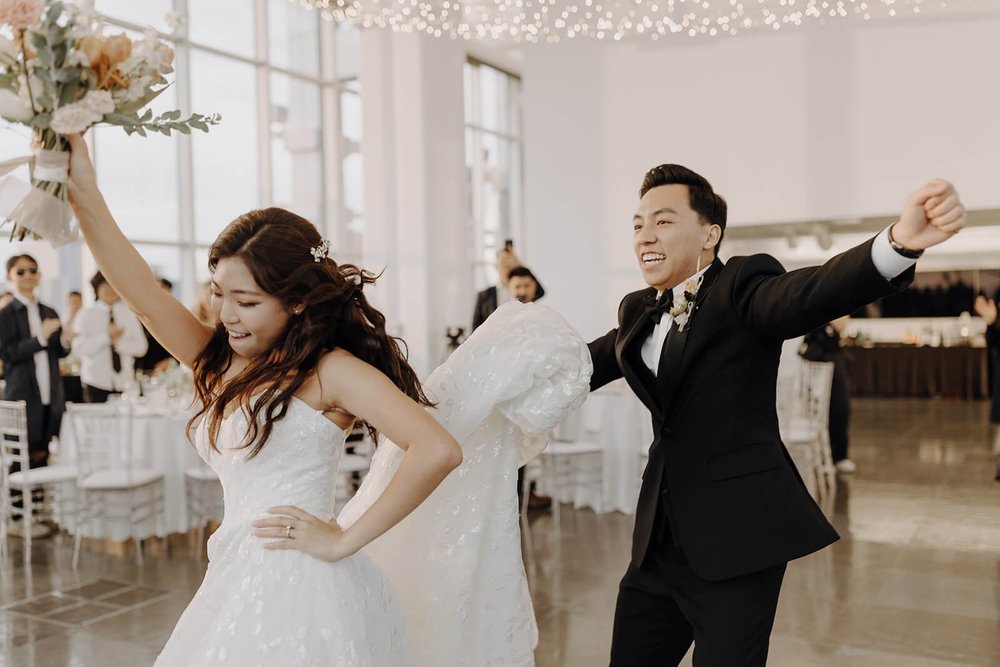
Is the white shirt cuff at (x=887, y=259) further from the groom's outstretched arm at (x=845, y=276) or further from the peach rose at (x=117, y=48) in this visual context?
the peach rose at (x=117, y=48)

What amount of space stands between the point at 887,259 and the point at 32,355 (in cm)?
598

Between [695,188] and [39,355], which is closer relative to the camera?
[695,188]

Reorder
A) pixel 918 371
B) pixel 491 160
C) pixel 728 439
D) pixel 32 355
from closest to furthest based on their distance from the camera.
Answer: pixel 728 439 → pixel 32 355 → pixel 918 371 → pixel 491 160

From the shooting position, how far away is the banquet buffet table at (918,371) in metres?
13.1

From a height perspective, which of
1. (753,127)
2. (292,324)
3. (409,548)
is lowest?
(409,548)

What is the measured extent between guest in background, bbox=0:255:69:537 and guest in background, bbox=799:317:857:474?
609cm

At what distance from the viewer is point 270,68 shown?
35.0 ft

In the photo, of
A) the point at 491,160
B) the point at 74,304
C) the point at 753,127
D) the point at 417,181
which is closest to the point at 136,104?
the point at 753,127

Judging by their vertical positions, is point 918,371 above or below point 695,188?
below

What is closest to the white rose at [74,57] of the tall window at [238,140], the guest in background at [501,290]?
the guest in background at [501,290]

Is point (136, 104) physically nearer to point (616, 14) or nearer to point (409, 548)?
point (409, 548)

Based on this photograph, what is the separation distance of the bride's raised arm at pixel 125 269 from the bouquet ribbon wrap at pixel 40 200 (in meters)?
0.05

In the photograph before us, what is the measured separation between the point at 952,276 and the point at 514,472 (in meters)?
13.7

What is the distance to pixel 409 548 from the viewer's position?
1.96 metres
